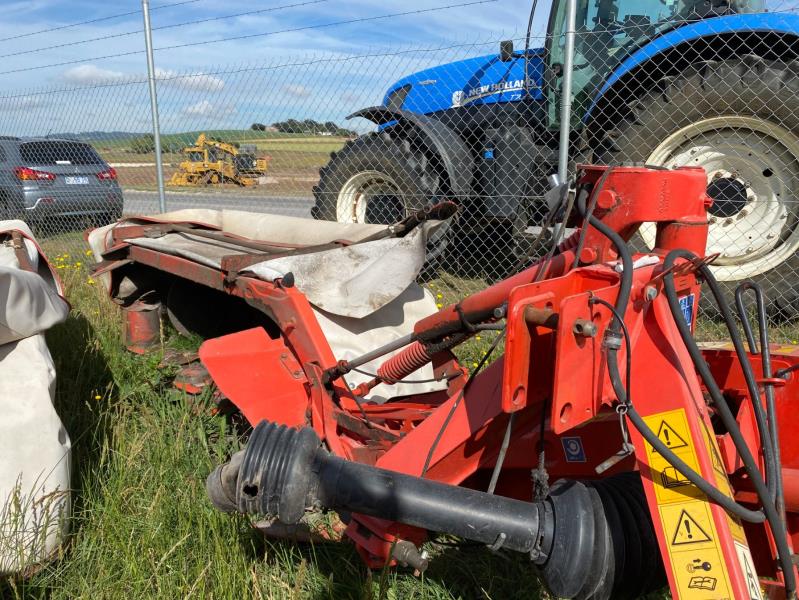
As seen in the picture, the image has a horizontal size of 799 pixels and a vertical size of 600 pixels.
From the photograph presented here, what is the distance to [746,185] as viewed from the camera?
15.0 feet

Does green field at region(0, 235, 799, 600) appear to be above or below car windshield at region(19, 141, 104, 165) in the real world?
below

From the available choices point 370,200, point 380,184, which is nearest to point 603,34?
point 380,184

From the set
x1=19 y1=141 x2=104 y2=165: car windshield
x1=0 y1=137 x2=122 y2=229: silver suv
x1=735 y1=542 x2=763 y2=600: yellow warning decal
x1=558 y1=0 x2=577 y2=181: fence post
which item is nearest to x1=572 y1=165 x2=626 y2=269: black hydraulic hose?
x1=735 y1=542 x2=763 y2=600: yellow warning decal

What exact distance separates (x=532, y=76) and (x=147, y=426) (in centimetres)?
413

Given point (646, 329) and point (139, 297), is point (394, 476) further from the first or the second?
point (139, 297)

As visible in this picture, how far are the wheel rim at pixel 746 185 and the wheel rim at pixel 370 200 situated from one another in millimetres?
2141

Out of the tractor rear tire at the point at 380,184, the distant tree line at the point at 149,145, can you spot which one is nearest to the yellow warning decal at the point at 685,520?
the tractor rear tire at the point at 380,184

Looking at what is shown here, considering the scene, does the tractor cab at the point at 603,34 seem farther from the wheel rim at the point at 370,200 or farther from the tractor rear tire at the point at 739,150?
the wheel rim at the point at 370,200

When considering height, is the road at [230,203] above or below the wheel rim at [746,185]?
below

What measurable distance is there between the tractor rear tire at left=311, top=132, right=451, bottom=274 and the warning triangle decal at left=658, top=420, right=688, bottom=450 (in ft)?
13.1

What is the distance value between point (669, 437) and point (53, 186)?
30.1 ft

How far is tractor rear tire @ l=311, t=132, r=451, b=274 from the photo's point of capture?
569cm

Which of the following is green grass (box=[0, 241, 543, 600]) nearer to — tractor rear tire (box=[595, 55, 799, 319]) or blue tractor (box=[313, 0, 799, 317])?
blue tractor (box=[313, 0, 799, 317])

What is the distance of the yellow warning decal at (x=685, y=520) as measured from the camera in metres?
1.43
